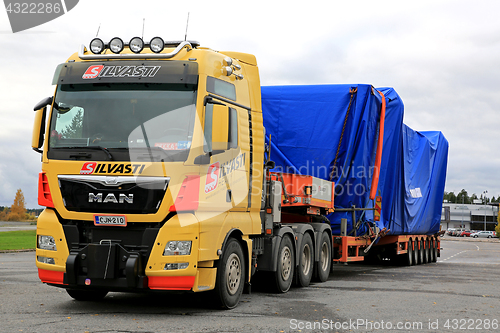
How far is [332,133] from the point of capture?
13.5 meters

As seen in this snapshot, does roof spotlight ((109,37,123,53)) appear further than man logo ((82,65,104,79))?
Yes

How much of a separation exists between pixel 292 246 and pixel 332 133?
360cm

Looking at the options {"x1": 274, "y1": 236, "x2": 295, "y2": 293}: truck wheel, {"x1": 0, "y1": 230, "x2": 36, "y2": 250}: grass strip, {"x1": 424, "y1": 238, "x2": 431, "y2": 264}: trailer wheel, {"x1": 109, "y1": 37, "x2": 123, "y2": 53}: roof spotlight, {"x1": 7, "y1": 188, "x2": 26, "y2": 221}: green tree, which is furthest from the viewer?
{"x1": 7, "y1": 188, "x2": 26, "y2": 221}: green tree

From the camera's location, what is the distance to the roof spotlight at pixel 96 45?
8352 millimetres

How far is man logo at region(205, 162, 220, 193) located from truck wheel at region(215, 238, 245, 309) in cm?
103

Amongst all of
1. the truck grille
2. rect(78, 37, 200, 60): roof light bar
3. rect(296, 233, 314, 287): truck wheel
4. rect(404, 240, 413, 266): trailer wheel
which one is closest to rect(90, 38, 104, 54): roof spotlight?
rect(78, 37, 200, 60): roof light bar

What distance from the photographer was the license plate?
7480 millimetres

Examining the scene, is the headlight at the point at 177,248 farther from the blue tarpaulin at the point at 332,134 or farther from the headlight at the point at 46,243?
the blue tarpaulin at the point at 332,134

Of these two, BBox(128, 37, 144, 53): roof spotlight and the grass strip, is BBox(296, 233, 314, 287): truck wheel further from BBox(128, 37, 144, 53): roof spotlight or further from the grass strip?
the grass strip

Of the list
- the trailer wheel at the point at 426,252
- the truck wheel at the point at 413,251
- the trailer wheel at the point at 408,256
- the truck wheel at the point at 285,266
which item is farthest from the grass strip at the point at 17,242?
the truck wheel at the point at 285,266

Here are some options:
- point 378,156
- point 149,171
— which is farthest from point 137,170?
point 378,156

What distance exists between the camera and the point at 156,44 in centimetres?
824

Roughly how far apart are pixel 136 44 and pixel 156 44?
29 cm

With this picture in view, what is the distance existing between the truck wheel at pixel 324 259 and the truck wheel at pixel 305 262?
15.3 inches
